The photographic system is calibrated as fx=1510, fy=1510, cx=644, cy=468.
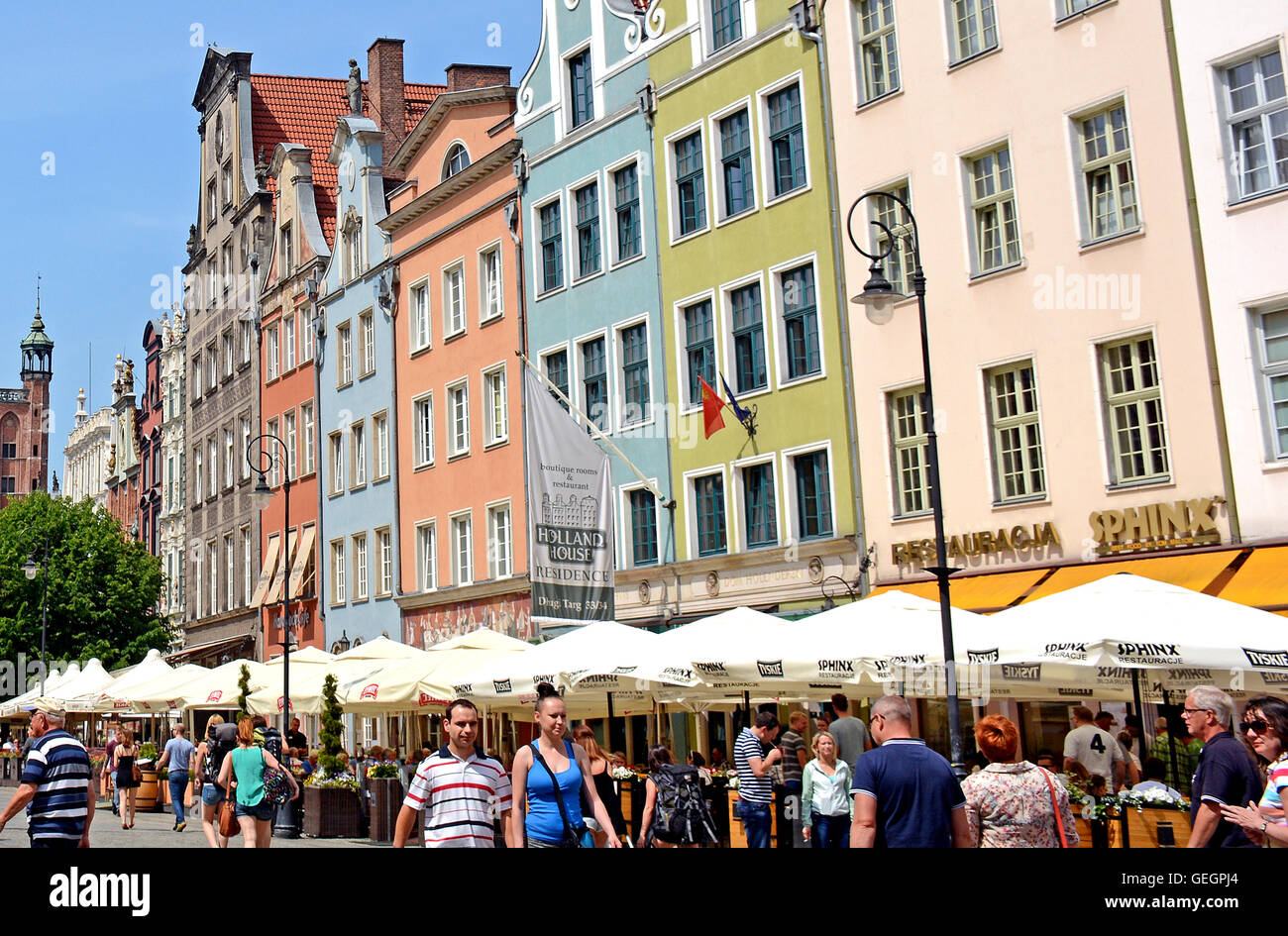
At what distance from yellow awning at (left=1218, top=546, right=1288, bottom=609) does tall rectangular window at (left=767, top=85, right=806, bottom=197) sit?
11.4 m

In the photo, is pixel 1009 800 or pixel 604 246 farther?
pixel 604 246

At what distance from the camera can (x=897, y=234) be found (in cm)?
2511

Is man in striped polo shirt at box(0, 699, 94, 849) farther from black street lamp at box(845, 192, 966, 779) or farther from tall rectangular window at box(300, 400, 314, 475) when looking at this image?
tall rectangular window at box(300, 400, 314, 475)

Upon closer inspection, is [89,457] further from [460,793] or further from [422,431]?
[460,793]

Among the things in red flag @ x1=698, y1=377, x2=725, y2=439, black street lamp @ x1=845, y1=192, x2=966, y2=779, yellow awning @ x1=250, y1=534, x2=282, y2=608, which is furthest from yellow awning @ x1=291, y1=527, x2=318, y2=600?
black street lamp @ x1=845, y1=192, x2=966, y2=779

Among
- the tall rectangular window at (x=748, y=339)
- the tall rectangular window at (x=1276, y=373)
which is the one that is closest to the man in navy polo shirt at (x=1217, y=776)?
the tall rectangular window at (x=1276, y=373)

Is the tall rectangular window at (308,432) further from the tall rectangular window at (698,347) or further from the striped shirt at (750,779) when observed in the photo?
the striped shirt at (750,779)

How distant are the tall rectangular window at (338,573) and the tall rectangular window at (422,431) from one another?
20.8 ft

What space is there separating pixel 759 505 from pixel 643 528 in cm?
394

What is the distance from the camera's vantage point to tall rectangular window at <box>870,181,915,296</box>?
24.8 metres

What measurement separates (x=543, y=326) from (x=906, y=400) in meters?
11.8

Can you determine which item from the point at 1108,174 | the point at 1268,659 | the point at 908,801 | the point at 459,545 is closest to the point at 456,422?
the point at 459,545
